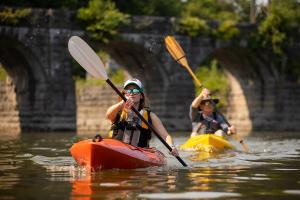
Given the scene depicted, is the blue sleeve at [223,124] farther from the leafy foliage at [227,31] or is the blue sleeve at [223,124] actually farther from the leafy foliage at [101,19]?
the leafy foliage at [227,31]

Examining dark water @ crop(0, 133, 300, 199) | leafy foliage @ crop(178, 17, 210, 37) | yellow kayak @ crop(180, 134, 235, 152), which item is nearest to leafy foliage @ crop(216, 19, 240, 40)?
leafy foliage @ crop(178, 17, 210, 37)

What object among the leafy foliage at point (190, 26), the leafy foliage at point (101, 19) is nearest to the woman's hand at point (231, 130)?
the leafy foliage at point (101, 19)

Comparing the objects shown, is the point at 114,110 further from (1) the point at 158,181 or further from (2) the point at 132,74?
(2) the point at 132,74

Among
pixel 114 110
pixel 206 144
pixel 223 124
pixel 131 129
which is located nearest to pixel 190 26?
pixel 223 124

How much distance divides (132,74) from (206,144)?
58.3 feet

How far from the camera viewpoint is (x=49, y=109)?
28.5 meters

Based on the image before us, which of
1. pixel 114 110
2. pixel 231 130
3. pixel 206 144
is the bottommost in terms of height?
pixel 206 144

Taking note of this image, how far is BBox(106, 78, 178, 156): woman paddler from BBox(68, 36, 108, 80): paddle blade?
24.0 inches

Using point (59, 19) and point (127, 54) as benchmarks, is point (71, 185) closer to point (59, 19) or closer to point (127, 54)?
point (59, 19)

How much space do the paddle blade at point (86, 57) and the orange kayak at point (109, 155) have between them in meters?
1.30

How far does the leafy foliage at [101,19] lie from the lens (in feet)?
92.6

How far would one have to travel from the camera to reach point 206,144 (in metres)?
14.9

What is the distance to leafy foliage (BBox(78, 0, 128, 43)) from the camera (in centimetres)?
2823

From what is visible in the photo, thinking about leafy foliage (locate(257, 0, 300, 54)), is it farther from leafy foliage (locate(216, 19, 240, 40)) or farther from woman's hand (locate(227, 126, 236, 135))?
woman's hand (locate(227, 126, 236, 135))
